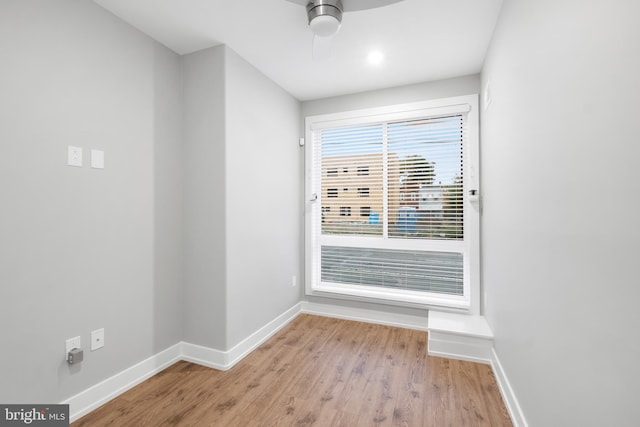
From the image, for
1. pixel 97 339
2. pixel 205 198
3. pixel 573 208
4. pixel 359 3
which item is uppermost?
pixel 359 3

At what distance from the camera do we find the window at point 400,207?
9.32 feet

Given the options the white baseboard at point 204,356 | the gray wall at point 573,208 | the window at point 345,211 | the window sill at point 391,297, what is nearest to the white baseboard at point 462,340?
the window sill at point 391,297

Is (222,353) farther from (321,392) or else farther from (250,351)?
(321,392)

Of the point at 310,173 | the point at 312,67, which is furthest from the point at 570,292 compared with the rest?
the point at 310,173

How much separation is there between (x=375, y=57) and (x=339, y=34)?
1.53 feet

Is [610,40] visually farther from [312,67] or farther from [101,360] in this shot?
[101,360]

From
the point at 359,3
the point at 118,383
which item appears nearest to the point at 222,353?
the point at 118,383

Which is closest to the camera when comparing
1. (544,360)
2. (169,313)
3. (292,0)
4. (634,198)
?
(634,198)

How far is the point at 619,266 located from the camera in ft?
2.47

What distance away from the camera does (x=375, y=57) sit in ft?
8.01

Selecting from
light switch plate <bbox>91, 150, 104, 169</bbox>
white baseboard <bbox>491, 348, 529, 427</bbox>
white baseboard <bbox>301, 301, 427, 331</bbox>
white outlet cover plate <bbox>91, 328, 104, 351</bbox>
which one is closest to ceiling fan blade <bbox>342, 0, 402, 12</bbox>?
light switch plate <bbox>91, 150, 104, 169</bbox>

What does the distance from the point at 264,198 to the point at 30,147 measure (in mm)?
1607

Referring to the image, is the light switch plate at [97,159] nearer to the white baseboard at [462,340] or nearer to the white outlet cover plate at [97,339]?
the white outlet cover plate at [97,339]

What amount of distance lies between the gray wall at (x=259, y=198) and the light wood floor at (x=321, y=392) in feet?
1.25
